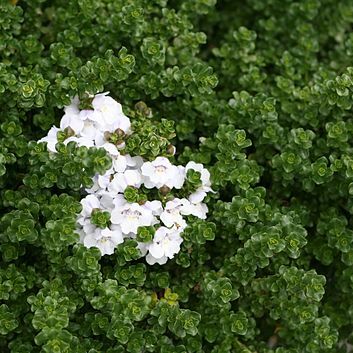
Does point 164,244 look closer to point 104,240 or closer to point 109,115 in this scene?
point 104,240

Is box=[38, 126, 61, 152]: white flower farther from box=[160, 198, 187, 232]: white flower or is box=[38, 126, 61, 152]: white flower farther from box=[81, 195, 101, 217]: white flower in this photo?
box=[160, 198, 187, 232]: white flower

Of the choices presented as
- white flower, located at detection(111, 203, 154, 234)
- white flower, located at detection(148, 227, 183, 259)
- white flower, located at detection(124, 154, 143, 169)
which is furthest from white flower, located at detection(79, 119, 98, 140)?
white flower, located at detection(148, 227, 183, 259)

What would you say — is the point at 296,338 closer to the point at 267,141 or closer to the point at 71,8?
the point at 267,141

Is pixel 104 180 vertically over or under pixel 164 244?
over

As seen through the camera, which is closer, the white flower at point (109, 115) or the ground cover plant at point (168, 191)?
the ground cover plant at point (168, 191)

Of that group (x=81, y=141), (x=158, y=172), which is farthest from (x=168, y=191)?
(x=81, y=141)

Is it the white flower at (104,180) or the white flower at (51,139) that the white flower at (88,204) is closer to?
the white flower at (104,180)

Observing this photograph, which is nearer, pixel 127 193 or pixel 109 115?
pixel 127 193

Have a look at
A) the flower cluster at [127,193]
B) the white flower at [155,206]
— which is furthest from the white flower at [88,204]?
the white flower at [155,206]
